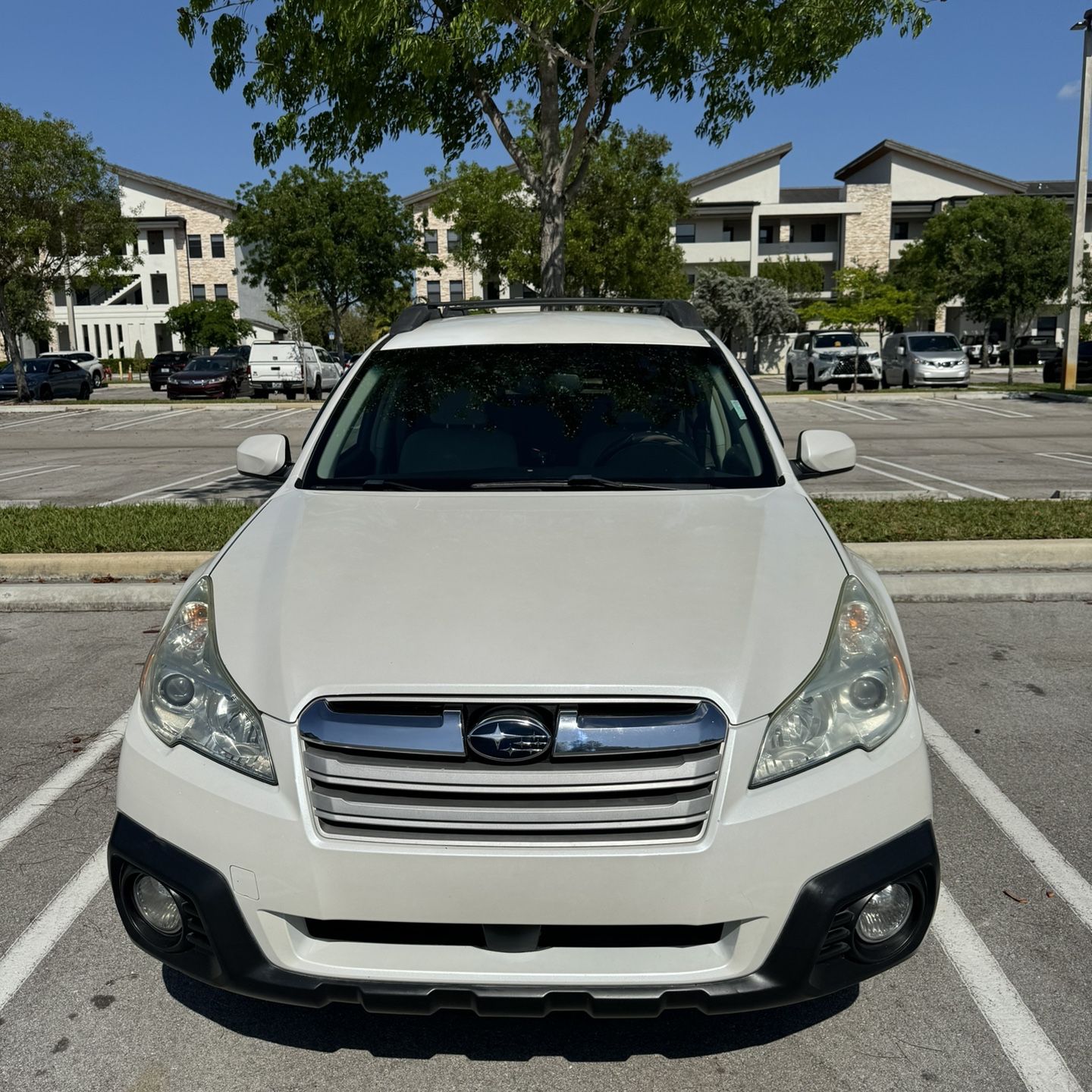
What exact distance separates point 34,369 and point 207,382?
269 inches

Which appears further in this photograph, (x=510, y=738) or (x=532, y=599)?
(x=532, y=599)

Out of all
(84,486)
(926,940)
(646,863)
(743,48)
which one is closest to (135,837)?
(646,863)

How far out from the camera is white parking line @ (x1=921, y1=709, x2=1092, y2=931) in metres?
3.33

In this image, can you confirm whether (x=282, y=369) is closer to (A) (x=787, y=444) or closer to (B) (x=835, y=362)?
(B) (x=835, y=362)

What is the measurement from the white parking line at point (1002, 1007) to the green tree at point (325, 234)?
40349 mm

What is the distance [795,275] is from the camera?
204ft

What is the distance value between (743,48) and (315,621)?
1005cm

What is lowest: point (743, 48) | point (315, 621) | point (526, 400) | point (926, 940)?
point (926, 940)

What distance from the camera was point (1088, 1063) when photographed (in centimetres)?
253

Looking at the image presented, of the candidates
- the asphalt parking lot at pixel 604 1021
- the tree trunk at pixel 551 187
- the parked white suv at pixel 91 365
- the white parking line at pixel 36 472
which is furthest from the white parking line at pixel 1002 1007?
the parked white suv at pixel 91 365

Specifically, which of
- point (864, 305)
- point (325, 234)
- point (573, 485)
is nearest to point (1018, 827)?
point (573, 485)

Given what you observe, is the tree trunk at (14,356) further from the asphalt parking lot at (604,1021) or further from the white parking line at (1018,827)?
the white parking line at (1018,827)

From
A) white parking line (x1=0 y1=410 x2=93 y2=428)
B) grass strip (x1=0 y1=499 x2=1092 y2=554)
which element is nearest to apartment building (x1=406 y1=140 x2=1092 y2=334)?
white parking line (x1=0 y1=410 x2=93 y2=428)

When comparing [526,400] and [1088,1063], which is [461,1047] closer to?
[1088,1063]
